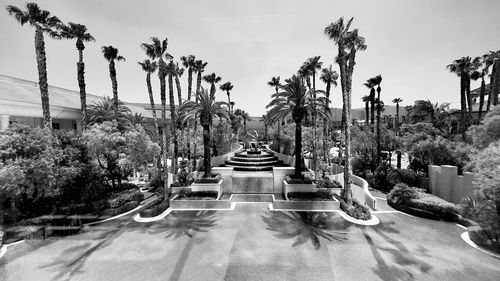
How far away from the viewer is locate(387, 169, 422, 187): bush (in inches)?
872

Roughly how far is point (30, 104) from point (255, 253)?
29804mm

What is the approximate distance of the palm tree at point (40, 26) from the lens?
17.0m

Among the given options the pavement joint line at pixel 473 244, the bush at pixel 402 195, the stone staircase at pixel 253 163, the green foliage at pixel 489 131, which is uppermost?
the green foliage at pixel 489 131

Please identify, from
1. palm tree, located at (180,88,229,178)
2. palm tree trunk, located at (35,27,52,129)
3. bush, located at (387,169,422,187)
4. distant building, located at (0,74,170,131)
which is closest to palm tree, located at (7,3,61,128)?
palm tree trunk, located at (35,27,52,129)

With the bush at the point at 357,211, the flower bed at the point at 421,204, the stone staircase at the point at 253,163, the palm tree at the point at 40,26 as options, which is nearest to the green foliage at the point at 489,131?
the flower bed at the point at 421,204

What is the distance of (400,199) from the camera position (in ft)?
56.5

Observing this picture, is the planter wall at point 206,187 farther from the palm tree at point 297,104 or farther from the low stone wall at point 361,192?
the low stone wall at point 361,192

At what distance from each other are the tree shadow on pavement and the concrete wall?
1132 cm

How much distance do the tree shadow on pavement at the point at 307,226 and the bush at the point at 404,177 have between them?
472 inches

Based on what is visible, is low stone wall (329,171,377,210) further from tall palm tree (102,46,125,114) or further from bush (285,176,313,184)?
tall palm tree (102,46,125,114)

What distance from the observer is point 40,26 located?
17.6 m

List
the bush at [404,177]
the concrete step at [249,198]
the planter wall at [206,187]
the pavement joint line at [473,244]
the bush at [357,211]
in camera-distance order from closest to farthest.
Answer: the pavement joint line at [473,244] < the bush at [357,211] < the concrete step at [249,198] < the planter wall at [206,187] < the bush at [404,177]

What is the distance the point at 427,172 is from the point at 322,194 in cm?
1465

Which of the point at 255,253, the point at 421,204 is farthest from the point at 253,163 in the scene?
the point at 421,204
